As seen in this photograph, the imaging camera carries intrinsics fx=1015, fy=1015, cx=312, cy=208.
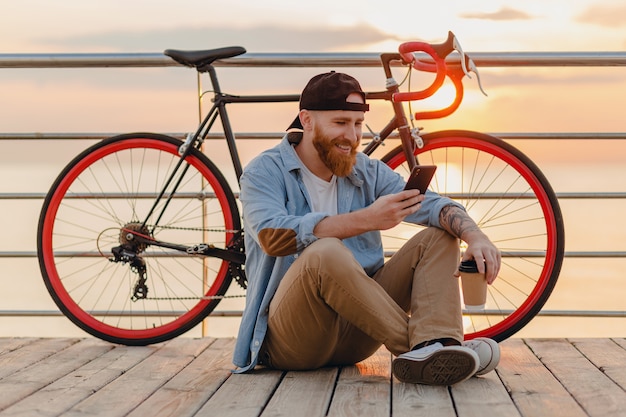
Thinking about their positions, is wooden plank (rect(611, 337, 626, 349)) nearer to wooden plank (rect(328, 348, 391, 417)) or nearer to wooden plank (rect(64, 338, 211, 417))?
wooden plank (rect(328, 348, 391, 417))

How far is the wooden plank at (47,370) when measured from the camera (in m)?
2.76

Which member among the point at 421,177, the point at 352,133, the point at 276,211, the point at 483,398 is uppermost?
the point at 352,133

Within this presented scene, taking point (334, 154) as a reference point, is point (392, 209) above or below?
below

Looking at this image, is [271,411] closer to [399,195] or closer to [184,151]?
[399,195]

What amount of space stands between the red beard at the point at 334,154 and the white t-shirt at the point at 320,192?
0.29 ft

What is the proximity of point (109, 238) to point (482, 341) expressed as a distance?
148 centimetres

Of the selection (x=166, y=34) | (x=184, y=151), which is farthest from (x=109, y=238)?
(x=166, y=34)

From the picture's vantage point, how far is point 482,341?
2.79 meters

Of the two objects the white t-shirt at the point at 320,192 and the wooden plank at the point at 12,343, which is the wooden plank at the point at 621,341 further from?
the wooden plank at the point at 12,343

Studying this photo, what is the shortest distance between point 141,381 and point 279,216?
622mm

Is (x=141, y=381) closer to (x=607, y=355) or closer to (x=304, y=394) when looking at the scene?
(x=304, y=394)

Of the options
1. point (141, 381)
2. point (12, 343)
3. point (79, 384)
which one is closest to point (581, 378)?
point (141, 381)

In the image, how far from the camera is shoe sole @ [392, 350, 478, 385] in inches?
104

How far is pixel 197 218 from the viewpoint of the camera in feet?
12.1
